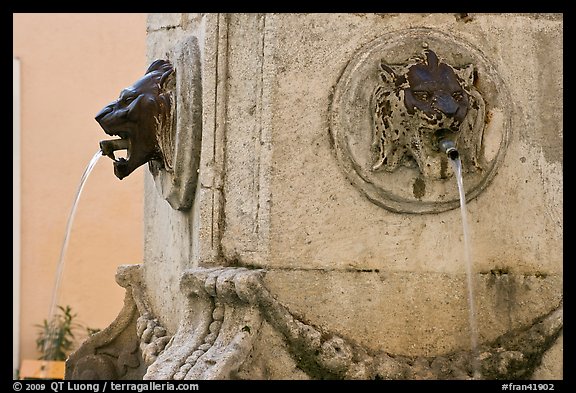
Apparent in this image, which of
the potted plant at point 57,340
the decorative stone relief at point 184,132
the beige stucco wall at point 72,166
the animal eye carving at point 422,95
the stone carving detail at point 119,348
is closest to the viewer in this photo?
the animal eye carving at point 422,95

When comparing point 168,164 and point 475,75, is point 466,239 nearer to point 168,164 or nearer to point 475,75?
point 475,75

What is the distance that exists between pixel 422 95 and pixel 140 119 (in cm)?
103

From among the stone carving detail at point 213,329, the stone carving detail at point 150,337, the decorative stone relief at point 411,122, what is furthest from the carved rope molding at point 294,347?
the decorative stone relief at point 411,122

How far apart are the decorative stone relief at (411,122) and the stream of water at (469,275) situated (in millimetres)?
42

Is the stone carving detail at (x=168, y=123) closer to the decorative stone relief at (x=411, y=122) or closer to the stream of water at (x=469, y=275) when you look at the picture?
the decorative stone relief at (x=411, y=122)

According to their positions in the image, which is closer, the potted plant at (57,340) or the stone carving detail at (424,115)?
the stone carving detail at (424,115)

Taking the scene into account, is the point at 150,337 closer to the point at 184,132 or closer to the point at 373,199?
the point at 184,132

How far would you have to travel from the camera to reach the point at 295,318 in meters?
4.44

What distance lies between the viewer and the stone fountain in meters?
4.43

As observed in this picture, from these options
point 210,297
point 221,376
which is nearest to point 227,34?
point 210,297

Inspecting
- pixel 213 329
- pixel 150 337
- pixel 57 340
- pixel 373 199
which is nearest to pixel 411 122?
pixel 373 199

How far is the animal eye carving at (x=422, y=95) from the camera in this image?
174 inches

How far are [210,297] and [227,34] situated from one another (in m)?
0.88

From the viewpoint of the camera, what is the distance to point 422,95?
443 cm
